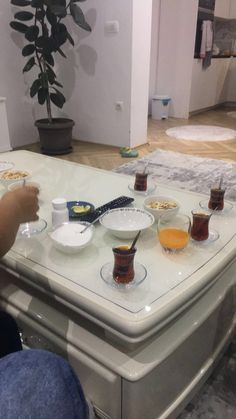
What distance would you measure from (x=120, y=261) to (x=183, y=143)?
11.2 ft

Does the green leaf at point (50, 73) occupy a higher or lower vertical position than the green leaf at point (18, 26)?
lower

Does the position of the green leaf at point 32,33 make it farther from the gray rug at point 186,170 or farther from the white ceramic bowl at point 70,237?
the white ceramic bowl at point 70,237

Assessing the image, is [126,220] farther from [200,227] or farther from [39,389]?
[39,389]

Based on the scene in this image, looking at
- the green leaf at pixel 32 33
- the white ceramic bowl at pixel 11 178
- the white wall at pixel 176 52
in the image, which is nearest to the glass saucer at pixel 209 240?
the white ceramic bowl at pixel 11 178

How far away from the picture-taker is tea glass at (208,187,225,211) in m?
1.21

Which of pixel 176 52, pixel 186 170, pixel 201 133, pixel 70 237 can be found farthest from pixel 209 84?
pixel 70 237

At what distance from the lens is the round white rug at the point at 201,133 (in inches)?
167

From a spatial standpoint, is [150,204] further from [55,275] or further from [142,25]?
[142,25]

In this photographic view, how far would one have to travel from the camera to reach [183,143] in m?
4.02

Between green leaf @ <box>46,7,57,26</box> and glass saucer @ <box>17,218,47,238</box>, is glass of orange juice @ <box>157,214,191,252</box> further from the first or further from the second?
green leaf @ <box>46,7,57,26</box>

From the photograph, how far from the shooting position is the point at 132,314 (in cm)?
75

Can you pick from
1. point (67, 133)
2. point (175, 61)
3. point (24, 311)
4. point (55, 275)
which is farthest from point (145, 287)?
point (175, 61)

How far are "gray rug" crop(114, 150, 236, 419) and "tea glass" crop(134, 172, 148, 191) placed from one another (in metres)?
0.69

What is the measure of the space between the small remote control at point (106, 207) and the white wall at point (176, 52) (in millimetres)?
4575
